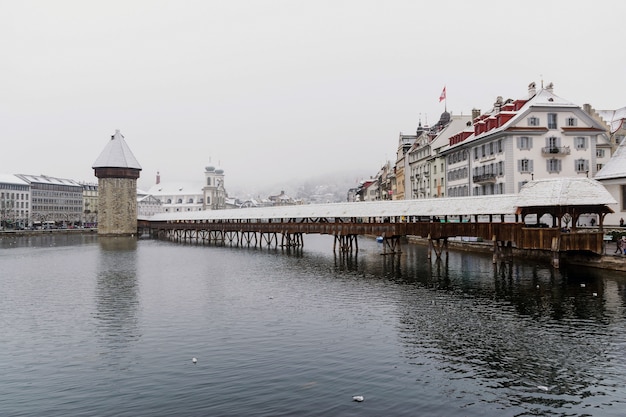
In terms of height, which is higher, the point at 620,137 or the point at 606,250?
the point at 620,137

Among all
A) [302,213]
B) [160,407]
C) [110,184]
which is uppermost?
[110,184]

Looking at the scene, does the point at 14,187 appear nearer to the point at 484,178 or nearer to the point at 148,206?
the point at 148,206

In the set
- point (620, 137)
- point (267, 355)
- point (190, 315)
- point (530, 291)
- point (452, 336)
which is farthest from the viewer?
point (620, 137)

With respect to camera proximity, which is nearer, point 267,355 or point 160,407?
point 160,407

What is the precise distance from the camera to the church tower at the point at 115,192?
108875mm

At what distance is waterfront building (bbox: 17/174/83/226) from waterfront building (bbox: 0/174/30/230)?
1529 mm

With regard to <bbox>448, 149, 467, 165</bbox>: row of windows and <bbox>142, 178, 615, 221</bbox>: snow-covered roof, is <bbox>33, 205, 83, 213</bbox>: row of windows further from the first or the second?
<bbox>448, 149, 467, 165</bbox>: row of windows

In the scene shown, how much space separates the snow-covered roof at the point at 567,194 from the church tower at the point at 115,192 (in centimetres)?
9230

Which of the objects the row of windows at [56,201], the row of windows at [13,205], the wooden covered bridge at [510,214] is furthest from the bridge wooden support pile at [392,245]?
the row of windows at [56,201]

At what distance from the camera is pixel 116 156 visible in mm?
111438

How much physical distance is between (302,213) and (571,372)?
51.0 m

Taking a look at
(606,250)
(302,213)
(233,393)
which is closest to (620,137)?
(606,250)

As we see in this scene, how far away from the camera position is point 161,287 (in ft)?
108

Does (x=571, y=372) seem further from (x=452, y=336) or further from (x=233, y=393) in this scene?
(x=233, y=393)
